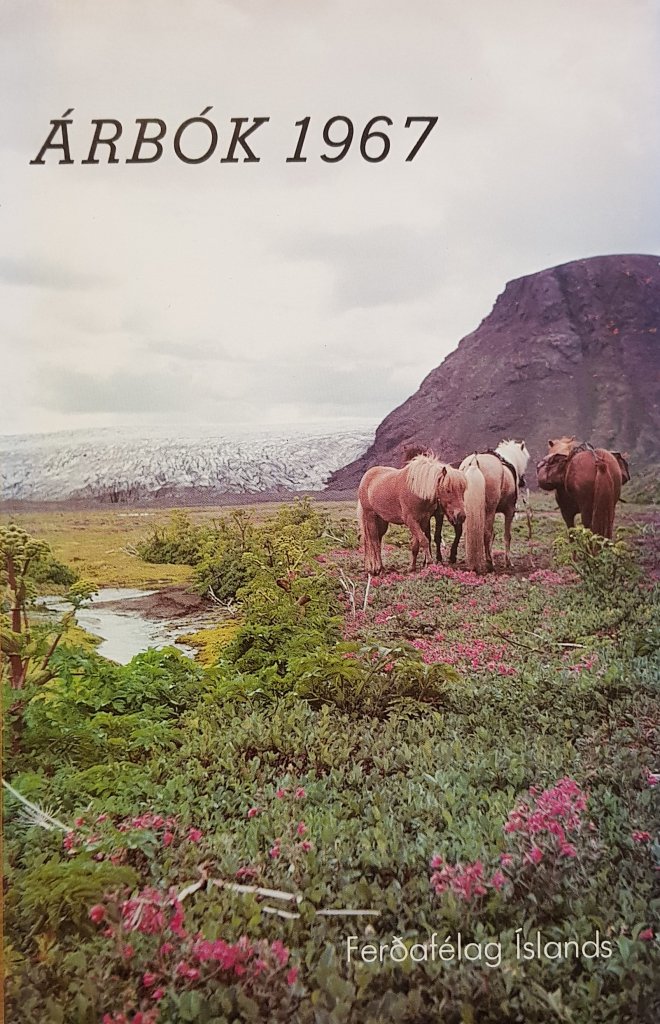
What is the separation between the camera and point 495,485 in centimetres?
214

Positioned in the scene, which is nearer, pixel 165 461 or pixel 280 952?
pixel 280 952

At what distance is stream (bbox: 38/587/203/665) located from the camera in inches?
82.0

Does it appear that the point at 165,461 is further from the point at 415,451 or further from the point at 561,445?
the point at 561,445

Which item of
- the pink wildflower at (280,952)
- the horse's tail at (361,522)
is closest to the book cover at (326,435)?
the horse's tail at (361,522)

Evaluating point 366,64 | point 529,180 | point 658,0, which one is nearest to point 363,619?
point 529,180

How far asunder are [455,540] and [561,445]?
1.29 ft

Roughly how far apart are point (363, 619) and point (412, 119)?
53.1 inches

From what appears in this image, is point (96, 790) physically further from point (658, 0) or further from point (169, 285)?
point (658, 0)

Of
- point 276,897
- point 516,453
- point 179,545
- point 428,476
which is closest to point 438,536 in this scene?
point 428,476

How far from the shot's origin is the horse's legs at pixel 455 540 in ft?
7.04

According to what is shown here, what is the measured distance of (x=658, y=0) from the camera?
2.02m

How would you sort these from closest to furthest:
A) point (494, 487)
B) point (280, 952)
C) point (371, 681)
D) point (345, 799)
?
point (280, 952) < point (345, 799) < point (371, 681) < point (494, 487)

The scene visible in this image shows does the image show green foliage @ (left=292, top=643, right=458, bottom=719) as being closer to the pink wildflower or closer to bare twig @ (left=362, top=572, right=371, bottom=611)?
bare twig @ (left=362, top=572, right=371, bottom=611)

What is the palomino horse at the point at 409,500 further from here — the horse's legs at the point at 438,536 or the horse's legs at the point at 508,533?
the horse's legs at the point at 508,533
